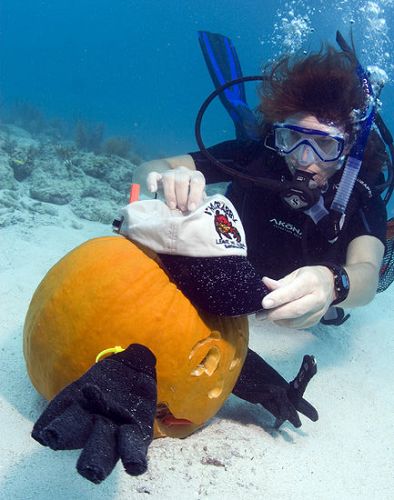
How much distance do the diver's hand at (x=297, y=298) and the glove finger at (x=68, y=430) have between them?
838 millimetres

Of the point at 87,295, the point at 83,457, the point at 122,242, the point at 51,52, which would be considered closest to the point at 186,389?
the point at 87,295

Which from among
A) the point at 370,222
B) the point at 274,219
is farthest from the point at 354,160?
the point at 274,219

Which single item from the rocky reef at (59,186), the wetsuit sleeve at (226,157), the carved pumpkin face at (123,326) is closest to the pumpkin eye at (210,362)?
the carved pumpkin face at (123,326)

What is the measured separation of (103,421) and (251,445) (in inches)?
53.1

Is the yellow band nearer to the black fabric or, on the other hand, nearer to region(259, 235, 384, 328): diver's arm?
the black fabric

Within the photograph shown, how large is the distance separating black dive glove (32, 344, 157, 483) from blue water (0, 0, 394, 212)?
44663 millimetres

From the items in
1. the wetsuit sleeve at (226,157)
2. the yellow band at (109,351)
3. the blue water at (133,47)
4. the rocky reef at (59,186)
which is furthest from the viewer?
the blue water at (133,47)

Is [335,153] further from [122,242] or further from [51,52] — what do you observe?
[51,52]

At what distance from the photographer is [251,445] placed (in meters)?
2.15

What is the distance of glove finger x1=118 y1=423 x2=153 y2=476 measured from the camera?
0.95 m

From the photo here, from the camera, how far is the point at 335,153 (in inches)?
121

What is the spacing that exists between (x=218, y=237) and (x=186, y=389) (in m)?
0.74

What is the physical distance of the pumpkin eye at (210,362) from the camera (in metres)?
1.90

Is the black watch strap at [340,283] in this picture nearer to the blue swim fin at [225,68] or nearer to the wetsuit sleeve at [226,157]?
the wetsuit sleeve at [226,157]
